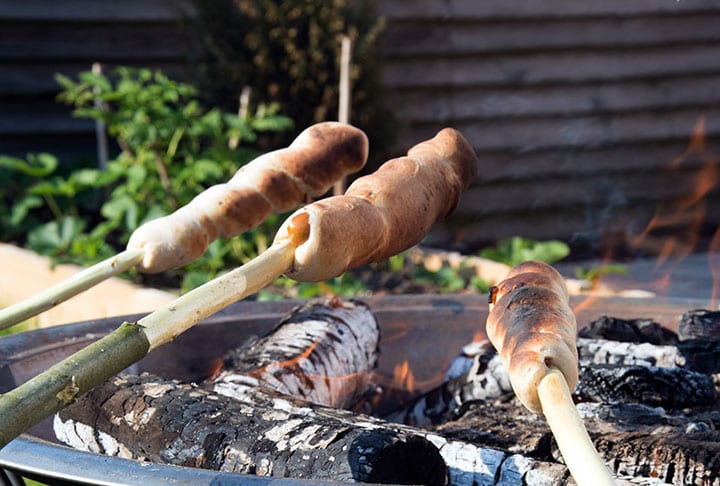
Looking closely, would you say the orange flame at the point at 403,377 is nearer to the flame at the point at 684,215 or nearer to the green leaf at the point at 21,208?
the green leaf at the point at 21,208

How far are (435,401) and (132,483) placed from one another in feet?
3.15

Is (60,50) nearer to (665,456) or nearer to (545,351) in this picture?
(665,456)

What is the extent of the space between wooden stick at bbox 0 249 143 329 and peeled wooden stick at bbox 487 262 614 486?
0.50m

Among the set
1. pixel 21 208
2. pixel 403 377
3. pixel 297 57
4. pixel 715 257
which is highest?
pixel 297 57

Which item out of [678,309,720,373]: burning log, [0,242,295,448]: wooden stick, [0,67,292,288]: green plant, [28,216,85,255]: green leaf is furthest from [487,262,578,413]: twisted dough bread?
[28,216,85,255]: green leaf

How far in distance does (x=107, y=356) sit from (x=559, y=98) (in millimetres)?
5364

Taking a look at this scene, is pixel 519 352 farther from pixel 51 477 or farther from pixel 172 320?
pixel 51 477

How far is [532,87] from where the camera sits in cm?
585

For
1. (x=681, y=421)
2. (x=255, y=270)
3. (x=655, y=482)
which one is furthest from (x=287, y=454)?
(x=681, y=421)

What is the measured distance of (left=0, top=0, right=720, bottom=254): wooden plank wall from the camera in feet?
18.0

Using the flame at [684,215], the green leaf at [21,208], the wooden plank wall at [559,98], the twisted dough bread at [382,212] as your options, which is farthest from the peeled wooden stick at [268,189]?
the flame at [684,215]

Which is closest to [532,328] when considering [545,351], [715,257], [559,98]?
[545,351]

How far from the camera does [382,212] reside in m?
1.28

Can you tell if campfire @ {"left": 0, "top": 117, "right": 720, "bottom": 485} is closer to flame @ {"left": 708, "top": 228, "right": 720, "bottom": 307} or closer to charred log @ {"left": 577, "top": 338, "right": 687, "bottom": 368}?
charred log @ {"left": 577, "top": 338, "right": 687, "bottom": 368}
